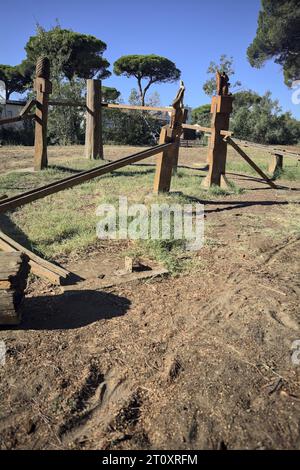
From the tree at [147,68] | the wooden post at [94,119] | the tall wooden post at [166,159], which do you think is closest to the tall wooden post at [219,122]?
the tall wooden post at [166,159]

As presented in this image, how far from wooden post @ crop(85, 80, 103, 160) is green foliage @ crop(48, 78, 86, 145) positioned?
6.22 meters

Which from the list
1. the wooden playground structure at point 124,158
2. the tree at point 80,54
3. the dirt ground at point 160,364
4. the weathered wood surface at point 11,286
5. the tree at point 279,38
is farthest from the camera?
the tree at point 80,54

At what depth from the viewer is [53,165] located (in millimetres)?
8898

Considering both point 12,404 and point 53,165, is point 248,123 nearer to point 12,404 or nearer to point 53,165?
point 53,165

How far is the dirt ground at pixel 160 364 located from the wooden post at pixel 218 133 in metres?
3.41

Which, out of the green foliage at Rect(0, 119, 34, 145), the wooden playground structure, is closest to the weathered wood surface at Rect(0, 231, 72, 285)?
the wooden playground structure

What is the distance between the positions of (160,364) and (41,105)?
695 centimetres

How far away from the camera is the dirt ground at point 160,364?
201cm

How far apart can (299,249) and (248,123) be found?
58.3 ft

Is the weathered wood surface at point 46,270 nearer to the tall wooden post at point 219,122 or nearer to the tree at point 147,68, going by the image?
the tall wooden post at point 219,122

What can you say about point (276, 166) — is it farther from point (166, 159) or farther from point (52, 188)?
point (52, 188)

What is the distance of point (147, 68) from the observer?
33344mm

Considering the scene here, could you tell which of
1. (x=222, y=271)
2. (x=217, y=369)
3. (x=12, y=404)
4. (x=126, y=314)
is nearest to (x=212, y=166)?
(x=222, y=271)
